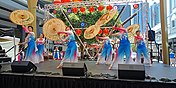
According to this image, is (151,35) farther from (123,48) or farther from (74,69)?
(74,69)

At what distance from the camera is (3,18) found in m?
16.0

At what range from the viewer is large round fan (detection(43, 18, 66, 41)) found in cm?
711

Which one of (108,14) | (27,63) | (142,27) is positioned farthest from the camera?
(142,27)

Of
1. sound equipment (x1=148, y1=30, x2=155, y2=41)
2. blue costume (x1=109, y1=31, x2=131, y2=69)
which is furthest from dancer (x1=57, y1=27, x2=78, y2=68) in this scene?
sound equipment (x1=148, y1=30, x2=155, y2=41)

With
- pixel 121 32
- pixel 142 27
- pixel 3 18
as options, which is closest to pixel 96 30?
pixel 142 27

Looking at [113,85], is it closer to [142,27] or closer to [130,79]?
A: [130,79]

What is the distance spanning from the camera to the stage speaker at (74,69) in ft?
12.1

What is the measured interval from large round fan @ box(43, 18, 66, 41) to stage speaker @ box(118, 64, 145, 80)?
408 centimetres

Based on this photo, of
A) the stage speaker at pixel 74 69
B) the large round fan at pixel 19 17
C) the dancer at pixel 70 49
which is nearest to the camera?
the stage speaker at pixel 74 69

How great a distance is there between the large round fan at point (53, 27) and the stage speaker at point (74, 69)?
133 inches

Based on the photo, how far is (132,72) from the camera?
3.35 metres

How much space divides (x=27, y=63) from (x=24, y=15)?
9.83ft

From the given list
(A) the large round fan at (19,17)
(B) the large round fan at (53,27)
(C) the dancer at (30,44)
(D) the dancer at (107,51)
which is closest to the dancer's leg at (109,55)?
(D) the dancer at (107,51)

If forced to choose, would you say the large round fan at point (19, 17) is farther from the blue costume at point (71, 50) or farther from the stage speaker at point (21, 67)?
the stage speaker at point (21, 67)
